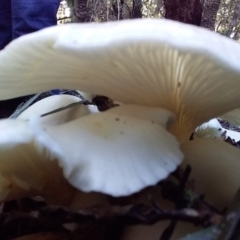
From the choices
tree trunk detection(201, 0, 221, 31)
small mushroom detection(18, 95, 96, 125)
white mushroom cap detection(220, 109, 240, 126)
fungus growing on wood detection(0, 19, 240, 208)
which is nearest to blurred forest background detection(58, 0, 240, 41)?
tree trunk detection(201, 0, 221, 31)

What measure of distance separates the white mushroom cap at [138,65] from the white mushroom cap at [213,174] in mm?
58

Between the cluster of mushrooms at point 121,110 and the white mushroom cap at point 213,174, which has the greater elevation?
the cluster of mushrooms at point 121,110

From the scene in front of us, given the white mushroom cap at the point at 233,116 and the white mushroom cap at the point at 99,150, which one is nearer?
the white mushroom cap at the point at 99,150

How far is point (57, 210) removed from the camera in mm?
543

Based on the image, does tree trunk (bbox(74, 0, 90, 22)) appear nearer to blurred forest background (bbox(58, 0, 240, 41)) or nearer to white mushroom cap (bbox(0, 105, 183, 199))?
blurred forest background (bbox(58, 0, 240, 41))

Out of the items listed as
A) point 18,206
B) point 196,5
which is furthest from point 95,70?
point 196,5

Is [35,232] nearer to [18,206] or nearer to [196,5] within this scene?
[18,206]

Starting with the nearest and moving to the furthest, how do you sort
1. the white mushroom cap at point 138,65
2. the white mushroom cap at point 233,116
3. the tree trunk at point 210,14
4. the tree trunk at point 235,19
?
the white mushroom cap at point 138,65 < the white mushroom cap at point 233,116 < the tree trunk at point 210,14 < the tree trunk at point 235,19

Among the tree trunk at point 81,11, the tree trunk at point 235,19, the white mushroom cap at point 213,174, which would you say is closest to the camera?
the white mushroom cap at point 213,174

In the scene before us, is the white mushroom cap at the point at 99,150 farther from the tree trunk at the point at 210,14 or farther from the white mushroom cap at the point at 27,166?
the tree trunk at the point at 210,14

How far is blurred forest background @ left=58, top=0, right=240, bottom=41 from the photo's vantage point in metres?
2.87

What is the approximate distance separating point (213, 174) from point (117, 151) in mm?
180

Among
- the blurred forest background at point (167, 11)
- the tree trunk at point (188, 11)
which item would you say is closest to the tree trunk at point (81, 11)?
the blurred forest background at point (167, 11)

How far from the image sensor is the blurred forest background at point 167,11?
2867 mm
